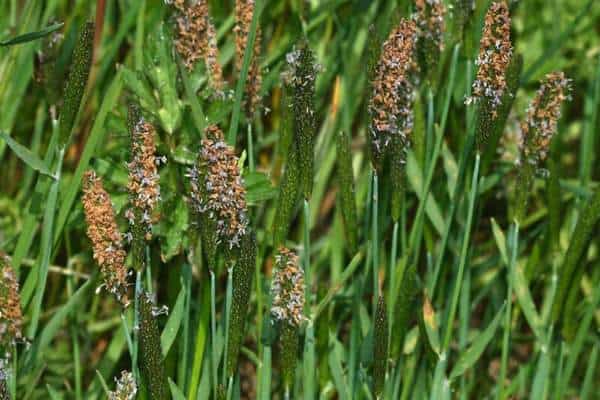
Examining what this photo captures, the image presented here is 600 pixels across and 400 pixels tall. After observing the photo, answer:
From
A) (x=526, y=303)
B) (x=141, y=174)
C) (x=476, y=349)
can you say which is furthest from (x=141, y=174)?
(x=526, y=303)

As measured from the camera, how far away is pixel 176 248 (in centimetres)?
142

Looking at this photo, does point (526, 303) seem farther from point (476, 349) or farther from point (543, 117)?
point (543, 117)

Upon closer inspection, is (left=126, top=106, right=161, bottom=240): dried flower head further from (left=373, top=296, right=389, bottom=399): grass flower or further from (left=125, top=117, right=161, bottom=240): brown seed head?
(left=373, top=296, right=389, bottom=399): grass flower

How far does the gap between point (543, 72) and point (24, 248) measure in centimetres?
104

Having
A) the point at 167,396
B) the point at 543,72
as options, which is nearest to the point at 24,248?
the point at 167,396

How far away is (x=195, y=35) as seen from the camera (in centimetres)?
137

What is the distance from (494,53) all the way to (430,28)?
0.27m

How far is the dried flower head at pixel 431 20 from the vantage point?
143 centimetres

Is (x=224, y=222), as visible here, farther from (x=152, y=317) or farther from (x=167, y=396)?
(x=167, y=396)

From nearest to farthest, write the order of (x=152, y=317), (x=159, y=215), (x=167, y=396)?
(x=152, y=317) → (x=167, y=396) → (x=159, y=215)

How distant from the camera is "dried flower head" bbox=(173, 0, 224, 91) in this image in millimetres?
1345

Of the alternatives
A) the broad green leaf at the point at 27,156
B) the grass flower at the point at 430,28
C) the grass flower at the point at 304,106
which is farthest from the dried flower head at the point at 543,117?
the broad green leaf at the point at 27,156

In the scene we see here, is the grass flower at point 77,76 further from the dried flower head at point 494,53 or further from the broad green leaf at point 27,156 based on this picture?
the dried flower head at point 494,53

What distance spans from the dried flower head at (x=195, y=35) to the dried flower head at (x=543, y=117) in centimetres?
48
